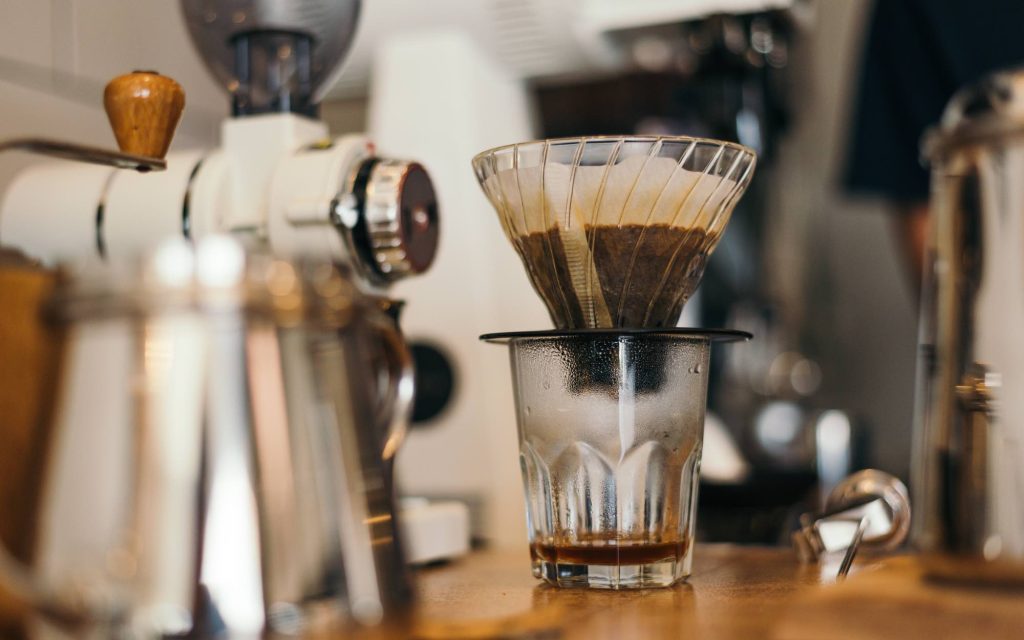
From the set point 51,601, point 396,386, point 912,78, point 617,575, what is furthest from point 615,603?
point 912,78

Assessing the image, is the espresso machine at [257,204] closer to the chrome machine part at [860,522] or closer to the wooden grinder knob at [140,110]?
the wooden grinder knob at [140,110]

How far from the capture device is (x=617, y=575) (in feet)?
1.77

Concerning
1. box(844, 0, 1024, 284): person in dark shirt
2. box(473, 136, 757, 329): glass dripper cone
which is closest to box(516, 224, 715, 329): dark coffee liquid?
box(473, 136, 757, 329): glass dripper cone

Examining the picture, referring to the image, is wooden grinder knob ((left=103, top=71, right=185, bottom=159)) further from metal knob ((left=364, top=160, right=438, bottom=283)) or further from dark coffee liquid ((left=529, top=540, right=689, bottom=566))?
dark coffee liquid ((left=529, top=540, right=689, bottom=566))

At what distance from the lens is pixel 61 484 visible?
1.08ft

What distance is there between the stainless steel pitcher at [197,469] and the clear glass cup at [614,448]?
21 centimetres

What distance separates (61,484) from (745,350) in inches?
72.9

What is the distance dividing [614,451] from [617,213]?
120mm

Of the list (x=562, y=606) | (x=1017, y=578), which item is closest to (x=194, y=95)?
(x=562, y=606)

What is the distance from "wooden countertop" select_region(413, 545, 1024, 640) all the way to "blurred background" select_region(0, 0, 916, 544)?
0.98ft

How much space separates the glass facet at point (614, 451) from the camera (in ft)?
1.78

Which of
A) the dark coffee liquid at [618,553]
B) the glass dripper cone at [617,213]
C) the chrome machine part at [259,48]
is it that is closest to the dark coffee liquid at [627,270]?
the glass dripper cone at [617,213]

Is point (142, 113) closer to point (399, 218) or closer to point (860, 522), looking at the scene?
point (399, 218)

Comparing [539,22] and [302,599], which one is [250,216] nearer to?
[302,599]
